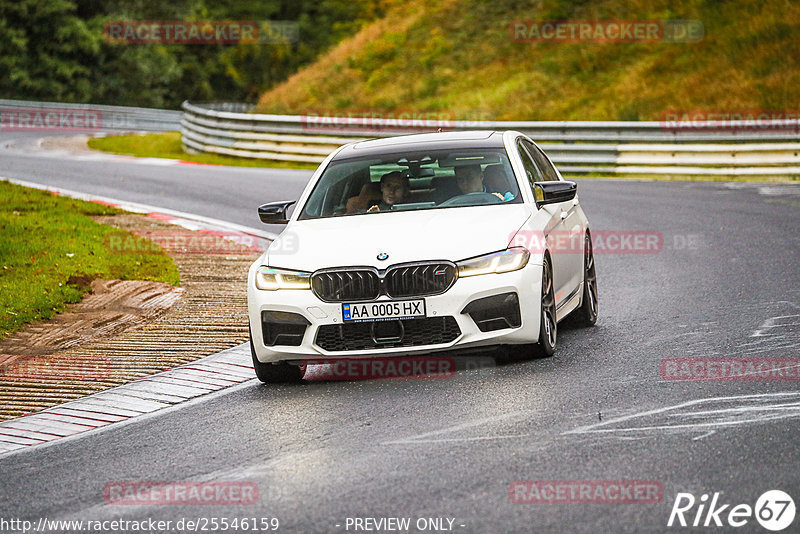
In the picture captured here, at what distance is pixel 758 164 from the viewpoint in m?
23.1

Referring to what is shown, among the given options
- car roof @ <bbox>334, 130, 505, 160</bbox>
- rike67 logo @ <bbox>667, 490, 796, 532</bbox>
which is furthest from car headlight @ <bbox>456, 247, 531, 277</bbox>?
rike67 logo @ <bbox>667, 490, 796, 532</bbox>

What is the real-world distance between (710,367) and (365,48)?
127 ft

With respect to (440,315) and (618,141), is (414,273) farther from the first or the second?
(618,141)

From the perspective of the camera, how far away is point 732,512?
5.16 metres

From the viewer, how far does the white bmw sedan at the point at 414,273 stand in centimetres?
818

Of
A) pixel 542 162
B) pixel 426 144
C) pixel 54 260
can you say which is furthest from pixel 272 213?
pixel 54 260

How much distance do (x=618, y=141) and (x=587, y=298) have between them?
1515cm

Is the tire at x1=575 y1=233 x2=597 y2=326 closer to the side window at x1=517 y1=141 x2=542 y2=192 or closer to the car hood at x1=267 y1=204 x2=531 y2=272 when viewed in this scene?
the side window at x1=517 y1=141 x2=542 y2=192

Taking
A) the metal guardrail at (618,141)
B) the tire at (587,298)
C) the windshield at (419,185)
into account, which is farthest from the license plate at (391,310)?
the metal guardrail at (618,141)

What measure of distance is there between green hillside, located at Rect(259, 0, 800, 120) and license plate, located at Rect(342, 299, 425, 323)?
2266 centimetres

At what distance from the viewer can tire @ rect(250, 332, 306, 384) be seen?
864 cm

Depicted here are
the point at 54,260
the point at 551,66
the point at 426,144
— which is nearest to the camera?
the point at 426,144

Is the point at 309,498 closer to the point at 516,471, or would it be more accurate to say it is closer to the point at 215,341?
the point at 516,471

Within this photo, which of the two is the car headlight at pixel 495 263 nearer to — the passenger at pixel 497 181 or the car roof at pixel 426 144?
the passenger at pixel 497 181
